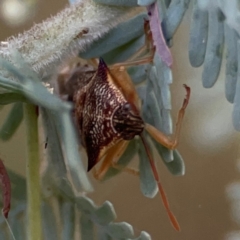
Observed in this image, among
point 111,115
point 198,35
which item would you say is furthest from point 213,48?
point 111,115

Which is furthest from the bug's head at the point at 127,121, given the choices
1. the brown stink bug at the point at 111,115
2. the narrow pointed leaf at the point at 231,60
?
the narrow pointed leaf at the point at 231,60

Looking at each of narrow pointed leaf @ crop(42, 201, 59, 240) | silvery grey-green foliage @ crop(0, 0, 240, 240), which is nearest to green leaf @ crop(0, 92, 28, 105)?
silvery grey-green foliage @ crop(0, 0, 240, 240)

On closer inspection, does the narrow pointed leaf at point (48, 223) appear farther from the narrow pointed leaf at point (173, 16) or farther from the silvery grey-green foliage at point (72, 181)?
the narrow pointed leaf at point (173, 16)

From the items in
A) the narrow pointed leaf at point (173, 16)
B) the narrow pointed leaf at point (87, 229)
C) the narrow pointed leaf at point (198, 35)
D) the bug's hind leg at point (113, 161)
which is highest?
the narrow pointed leaf at point (173, 16)

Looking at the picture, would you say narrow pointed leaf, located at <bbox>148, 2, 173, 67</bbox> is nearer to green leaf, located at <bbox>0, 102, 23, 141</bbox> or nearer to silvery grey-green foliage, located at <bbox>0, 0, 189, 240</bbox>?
silvery grey-green foliage, located at <bbox>0, 0, 189, 240</bbox>


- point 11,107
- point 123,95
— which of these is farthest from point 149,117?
point 11,107
